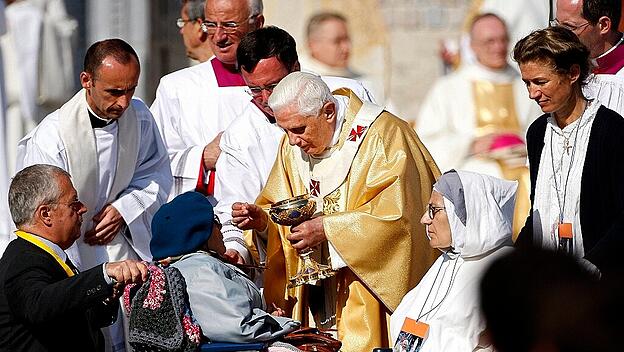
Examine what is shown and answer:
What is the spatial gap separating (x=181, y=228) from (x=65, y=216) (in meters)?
0.40

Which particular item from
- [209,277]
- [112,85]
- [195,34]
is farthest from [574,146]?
[195,34]

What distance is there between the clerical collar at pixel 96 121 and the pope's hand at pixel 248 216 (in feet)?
2.71

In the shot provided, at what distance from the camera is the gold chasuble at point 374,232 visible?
5.32m

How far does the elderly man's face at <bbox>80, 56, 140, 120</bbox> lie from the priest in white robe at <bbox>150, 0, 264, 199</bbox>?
83 cm

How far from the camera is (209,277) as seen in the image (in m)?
4.77

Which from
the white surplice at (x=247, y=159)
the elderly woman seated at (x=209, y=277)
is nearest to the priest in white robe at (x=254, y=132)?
the white surplice at (x=247, y=159)

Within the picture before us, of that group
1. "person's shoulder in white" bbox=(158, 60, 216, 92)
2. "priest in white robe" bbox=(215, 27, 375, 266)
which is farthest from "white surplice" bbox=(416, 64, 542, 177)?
"priest in white robe" bbox=(215, 27, 375, 266)

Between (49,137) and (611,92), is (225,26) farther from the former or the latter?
(611,92)

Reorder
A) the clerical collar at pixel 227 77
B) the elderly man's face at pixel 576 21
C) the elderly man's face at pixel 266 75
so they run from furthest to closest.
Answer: the clerical collar at pixel 227 77 < the elderly man's face at pixel 266 75 < the elderly man's face at pixel 576 21

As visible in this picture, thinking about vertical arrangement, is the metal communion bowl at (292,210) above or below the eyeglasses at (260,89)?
below

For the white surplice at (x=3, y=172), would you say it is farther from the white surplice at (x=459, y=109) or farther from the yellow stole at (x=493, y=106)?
the yellow stole at (x=493, y=106)

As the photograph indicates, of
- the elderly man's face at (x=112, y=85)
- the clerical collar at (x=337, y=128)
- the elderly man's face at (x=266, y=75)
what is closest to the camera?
the clerical collar at (x=337, y=128)

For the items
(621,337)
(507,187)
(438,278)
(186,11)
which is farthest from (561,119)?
(186,11)

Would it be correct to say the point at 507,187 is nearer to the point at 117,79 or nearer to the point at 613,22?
the point at 613,22
